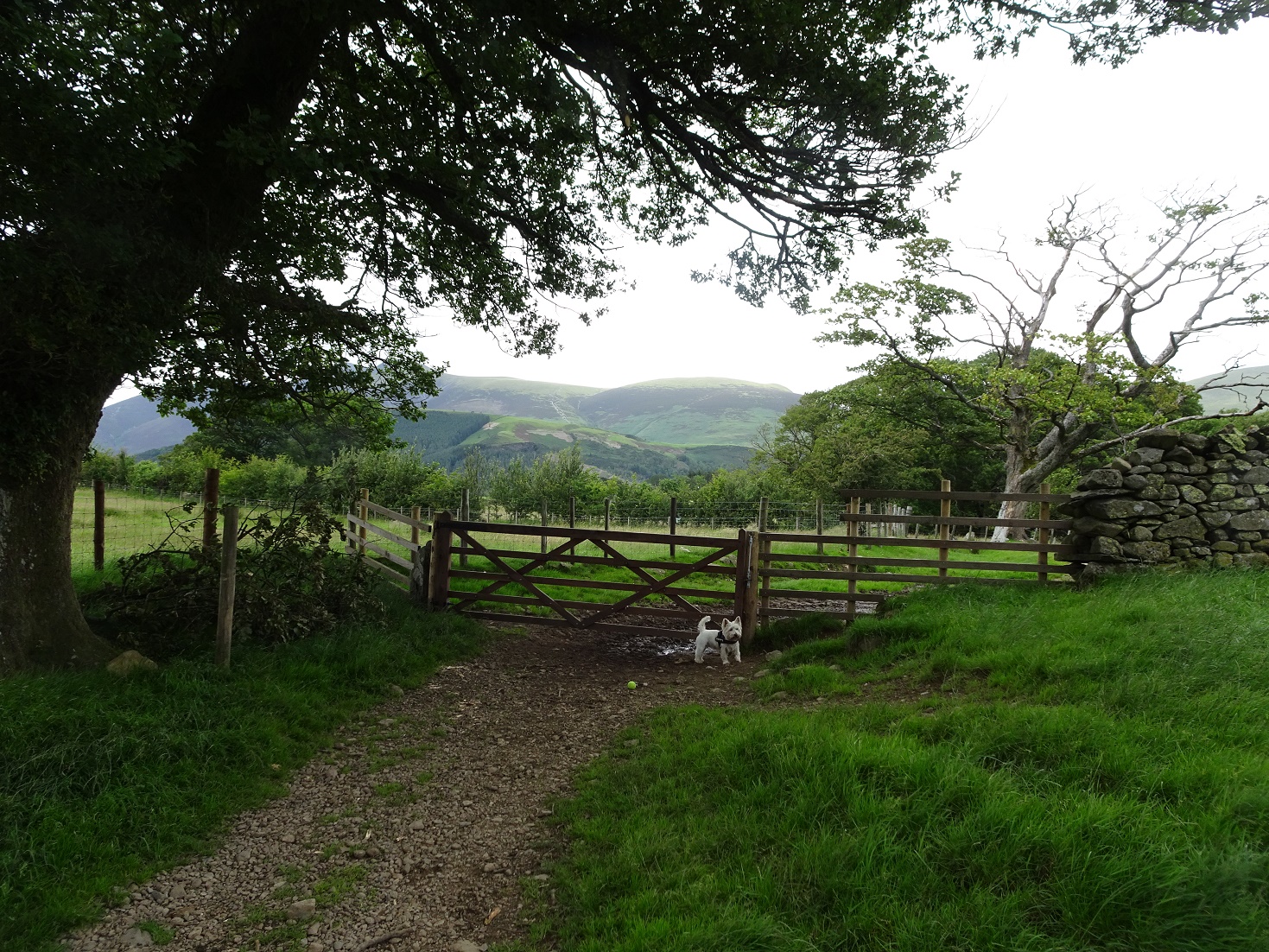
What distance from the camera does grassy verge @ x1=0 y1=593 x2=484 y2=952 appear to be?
330cm

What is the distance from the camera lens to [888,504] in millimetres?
35344

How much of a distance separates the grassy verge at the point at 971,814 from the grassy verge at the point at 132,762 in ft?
7.78

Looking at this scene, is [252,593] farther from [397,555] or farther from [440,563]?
[397,555]

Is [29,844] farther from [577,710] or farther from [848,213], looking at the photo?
[848,213]

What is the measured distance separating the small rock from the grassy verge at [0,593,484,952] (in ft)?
0.44

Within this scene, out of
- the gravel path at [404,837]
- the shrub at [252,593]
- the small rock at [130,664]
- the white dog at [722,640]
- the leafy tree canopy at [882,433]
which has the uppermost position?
the leafy tree canopy at [882,433]

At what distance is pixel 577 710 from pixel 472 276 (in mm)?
5541

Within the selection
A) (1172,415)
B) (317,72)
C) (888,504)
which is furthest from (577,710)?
(888,504)

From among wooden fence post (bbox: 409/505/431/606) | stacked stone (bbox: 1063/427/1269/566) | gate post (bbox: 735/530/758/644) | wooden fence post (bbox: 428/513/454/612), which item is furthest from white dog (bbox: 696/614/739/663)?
stacked stone (bbox: 1063/427/1269/566)

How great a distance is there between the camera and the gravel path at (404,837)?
125 inches

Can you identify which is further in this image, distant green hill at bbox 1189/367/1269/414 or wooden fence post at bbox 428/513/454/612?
distant green hill at bbox 1189/367/1269/414

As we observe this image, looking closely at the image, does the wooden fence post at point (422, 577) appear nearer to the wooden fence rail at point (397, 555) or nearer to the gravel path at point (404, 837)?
the wooden fence rail at point (397, 555)

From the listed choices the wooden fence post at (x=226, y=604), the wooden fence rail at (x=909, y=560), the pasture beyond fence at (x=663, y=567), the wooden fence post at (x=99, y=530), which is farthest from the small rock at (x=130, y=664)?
the wooden fence rail at (x=909, y=560)

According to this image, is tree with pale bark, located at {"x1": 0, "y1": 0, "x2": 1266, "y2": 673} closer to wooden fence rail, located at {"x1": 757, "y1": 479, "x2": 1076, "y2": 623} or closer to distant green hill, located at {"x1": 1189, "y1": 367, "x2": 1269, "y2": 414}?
wooden fence rail, located at {"x1": 757, "y1": 479, "x2": 1076, "y2": 623}
